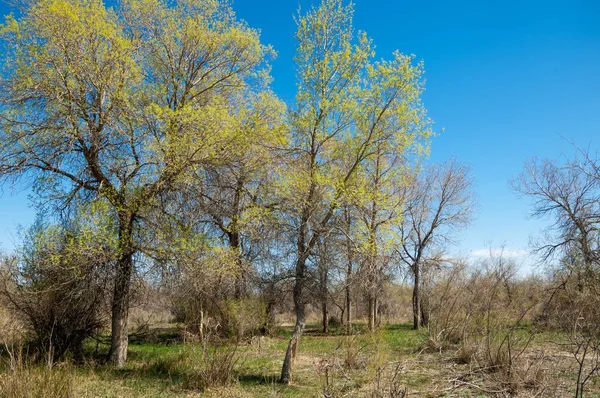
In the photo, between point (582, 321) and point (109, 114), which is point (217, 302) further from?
point (582, 321)

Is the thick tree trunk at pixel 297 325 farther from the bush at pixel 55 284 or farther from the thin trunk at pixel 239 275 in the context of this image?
the bush at pixel 55 284

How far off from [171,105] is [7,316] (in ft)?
26.9

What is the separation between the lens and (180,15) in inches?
597

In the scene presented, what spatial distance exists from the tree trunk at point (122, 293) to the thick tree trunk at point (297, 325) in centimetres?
504

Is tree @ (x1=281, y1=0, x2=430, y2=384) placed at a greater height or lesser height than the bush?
greater

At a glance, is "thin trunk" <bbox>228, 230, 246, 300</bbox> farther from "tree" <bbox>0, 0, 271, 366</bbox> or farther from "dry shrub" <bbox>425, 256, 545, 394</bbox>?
"dry shrub" <bbox>425, 256, 545, 394</bbox>

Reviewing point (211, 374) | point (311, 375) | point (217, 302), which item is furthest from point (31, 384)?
point (217, 302)

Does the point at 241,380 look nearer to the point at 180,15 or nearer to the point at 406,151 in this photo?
the point at 406,151

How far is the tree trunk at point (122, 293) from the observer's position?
12430 mm

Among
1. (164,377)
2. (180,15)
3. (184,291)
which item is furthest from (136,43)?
(164,377)

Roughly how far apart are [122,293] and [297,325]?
18.5 ft

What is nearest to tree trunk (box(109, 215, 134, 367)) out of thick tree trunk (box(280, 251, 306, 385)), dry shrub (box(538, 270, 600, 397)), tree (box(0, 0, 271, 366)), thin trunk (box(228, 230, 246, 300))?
tree (box(0, 0, 271, 366))

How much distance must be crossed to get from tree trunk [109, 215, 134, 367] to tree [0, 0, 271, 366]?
1.2 inches

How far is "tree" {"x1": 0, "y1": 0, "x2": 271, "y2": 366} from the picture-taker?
1166cm
